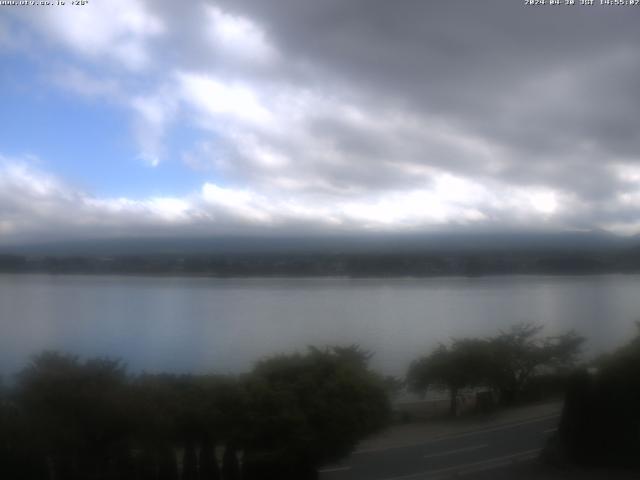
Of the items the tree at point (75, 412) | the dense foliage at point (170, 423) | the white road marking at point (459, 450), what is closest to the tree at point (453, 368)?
the white road marking at point (459, 450)

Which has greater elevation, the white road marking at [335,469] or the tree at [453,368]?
the tree at [453,368]

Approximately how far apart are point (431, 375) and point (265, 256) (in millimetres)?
2248

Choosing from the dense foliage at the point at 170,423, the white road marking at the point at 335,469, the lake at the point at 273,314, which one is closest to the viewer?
the dense foliage at the point at 170,423

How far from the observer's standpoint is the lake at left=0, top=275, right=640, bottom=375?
5199 millimetres

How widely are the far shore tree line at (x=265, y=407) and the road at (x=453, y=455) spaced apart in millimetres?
148

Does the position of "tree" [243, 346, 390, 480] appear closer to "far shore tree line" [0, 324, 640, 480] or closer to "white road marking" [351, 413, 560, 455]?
"far shore tree line" [0, 324, 640, 480]

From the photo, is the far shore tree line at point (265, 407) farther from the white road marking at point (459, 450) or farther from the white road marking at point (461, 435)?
the white road marking at point (459, 450)

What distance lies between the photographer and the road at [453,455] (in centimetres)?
475

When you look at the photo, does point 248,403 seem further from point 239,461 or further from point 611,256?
point 611,256

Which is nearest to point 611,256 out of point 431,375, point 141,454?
point 431,375

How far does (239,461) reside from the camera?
480cm

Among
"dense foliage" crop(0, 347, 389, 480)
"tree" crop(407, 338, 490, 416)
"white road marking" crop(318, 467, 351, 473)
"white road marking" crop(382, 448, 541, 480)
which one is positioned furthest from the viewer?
"tree" crop(407, 338, 490, 416)

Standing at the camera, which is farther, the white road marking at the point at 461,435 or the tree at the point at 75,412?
the white road marking at the point at 461,435

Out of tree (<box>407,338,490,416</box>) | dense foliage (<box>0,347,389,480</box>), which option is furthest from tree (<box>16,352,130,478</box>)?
tree (<box>407,338,490,416</box>)
